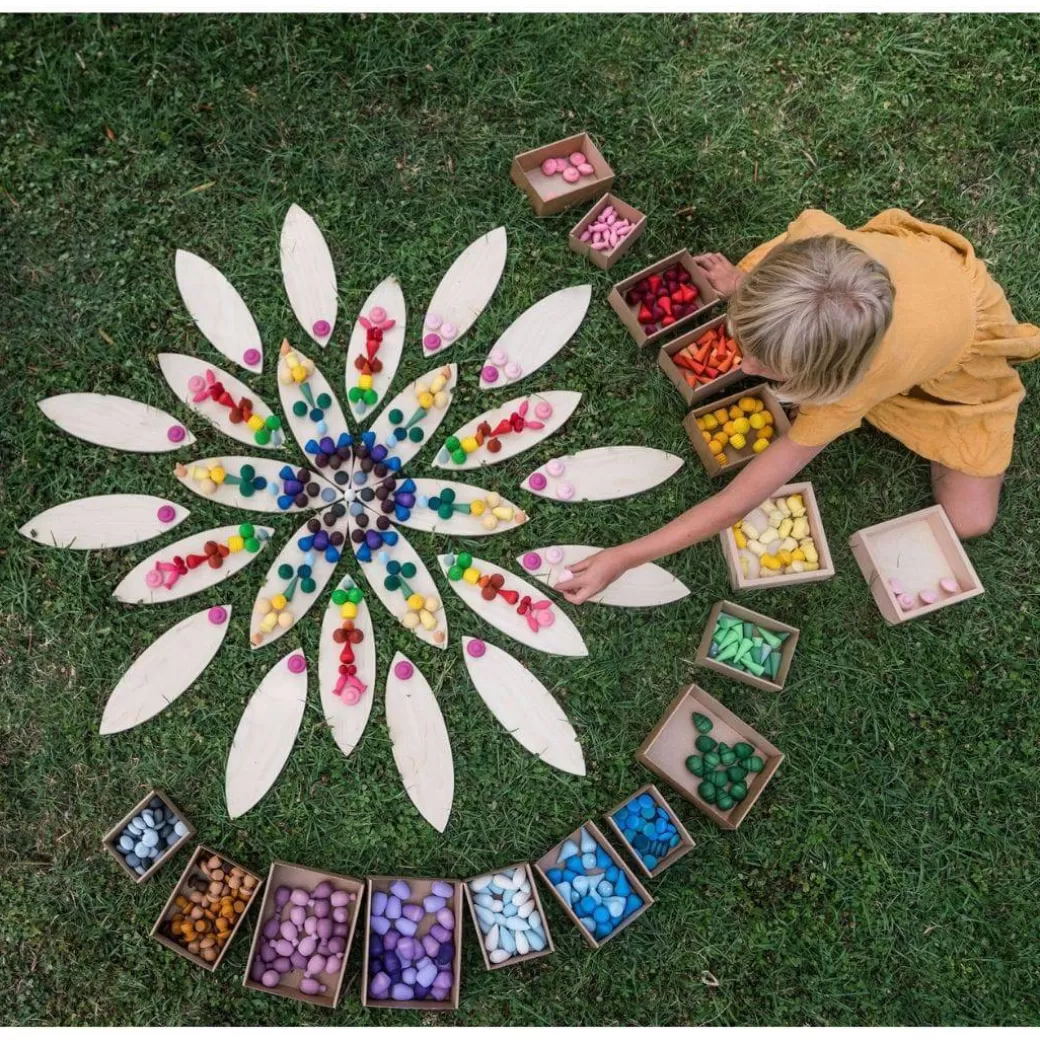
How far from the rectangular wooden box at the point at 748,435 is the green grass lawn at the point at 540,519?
8 centimetres

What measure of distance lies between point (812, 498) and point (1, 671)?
2577 mm

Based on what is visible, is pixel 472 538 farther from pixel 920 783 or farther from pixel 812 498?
pixel 920 783

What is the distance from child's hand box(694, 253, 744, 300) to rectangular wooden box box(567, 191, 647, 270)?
234 millimetres

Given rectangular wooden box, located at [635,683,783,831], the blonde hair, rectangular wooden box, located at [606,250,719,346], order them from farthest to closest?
rectangular wooden box, located at [606,250,719,346], rectangular wooden box, located at [635,683,783,831], the blonde hair

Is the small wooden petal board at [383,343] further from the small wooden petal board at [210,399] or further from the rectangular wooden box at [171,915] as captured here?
the rectangular wooden box at [171,915]

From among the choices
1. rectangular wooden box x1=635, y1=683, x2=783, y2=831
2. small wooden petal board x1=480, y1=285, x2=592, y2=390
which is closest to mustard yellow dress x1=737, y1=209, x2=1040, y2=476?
small wooden petal board x1=480, y1=285, x2=592, y2=390

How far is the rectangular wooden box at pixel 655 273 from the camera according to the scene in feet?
8.57

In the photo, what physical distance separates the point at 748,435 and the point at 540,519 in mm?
711

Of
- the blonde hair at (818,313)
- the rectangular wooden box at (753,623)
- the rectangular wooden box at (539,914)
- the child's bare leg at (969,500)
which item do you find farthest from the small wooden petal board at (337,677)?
the child's bare leg at (969,500)

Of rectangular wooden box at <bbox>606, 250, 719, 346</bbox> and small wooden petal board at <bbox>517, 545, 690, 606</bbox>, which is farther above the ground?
rectangular wooden box at <bbox>606, 250, 719, 346</bbox>

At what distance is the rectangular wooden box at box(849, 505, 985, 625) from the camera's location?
8.65ft

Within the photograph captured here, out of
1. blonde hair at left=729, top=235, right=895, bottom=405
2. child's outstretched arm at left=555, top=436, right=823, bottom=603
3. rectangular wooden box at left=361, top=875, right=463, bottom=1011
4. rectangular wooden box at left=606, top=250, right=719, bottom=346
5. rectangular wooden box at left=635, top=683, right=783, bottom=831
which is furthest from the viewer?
rectangular wooden box at left=606, top=250, right=719, bottom=346

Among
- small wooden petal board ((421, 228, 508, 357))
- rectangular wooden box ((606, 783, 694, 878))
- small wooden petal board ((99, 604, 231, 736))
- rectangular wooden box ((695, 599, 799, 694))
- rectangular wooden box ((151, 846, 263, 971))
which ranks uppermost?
small wooden petal board ((421, 228, 508, 357))

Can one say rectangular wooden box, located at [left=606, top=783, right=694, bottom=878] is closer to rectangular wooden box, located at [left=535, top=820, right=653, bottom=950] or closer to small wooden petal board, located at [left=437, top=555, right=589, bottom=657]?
rectangular wooden box, located at [left=535, top=820, right=653, bottom=950]
